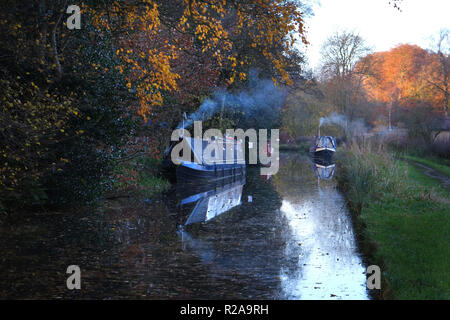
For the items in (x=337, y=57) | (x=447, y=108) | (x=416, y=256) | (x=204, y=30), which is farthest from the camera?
(x=337, y=57)

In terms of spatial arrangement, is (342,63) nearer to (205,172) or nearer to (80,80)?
(205,172)

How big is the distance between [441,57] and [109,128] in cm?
4031

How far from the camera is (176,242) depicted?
9211mm

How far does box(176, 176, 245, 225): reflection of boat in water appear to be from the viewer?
1274cm

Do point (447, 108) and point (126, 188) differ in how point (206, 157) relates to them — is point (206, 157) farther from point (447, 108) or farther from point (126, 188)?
point (447, 108)

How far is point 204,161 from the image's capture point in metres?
20.2

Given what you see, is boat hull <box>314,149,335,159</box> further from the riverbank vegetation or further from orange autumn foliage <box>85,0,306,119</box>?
orange autumn foliage <box>85,0,306,119</box>

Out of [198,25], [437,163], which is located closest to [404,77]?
[437,163]

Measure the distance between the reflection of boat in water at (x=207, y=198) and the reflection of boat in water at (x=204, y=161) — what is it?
1.33 ft

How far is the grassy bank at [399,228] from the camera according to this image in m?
5.99

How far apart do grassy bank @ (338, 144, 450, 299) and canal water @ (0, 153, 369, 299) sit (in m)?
0.38

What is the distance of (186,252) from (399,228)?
3.95 m

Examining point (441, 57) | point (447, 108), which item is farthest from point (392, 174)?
point (441, 57)

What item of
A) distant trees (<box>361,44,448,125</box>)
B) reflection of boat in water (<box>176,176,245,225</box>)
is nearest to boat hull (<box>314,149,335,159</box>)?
distant trees (<box>361,44,448,125</box>)
